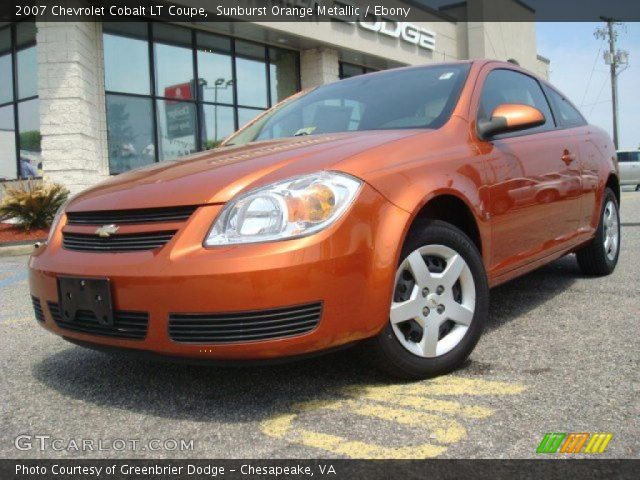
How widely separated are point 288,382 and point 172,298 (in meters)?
0.72

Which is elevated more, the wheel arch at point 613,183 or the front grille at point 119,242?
the wheel arch at point 613,183

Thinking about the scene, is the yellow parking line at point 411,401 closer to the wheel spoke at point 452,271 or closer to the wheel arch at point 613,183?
the wheel spoke at point 452,271

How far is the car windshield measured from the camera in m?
3.07

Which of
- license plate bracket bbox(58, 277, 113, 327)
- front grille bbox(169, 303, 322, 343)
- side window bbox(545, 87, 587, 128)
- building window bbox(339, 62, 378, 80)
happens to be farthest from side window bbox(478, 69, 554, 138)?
building window bbox(339, 62, 378, 80)

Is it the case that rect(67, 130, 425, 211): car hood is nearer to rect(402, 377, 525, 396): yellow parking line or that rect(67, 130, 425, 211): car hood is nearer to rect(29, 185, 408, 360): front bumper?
rect(29, 185, 408, 360): front bumper

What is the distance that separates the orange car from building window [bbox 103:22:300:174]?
10152 mm

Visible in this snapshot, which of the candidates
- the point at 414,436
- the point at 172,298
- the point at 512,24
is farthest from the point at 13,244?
the point at 512,24

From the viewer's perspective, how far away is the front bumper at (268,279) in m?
2.05

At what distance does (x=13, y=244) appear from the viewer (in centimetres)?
902

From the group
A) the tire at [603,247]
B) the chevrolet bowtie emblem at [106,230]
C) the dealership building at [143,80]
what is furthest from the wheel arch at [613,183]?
the dealership building at [143,80]

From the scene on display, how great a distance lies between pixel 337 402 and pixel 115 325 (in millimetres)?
880

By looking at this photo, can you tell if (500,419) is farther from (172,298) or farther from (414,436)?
(172,298)

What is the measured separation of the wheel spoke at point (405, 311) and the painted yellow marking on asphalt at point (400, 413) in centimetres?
29

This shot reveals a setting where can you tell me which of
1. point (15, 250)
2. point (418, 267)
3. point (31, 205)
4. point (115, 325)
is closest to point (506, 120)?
point (418, 267)
